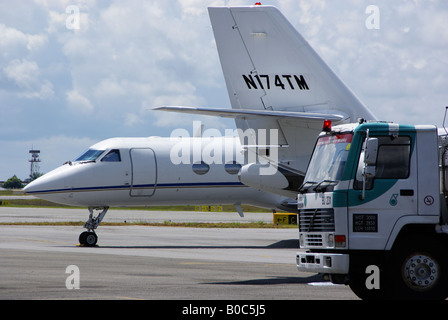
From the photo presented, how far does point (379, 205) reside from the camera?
12586mm

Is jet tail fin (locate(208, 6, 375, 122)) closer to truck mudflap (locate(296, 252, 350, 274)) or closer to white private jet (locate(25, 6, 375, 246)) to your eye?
white private jet (locate(25, 6, 375, 246))

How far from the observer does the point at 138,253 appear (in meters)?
23.5

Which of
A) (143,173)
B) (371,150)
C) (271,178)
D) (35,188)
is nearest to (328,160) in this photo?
(371,150)

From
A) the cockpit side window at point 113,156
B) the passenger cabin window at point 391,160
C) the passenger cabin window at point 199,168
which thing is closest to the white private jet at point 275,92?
the passenger cabin window at point 391,160

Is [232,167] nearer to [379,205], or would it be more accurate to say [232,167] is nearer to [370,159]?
[379,205]

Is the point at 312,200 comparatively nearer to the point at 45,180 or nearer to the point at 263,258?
the point at 263,258

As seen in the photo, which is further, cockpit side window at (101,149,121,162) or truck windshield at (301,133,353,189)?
cockpit side window at (101,149,121,162)

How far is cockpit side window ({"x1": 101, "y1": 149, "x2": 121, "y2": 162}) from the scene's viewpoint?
27.2 meters

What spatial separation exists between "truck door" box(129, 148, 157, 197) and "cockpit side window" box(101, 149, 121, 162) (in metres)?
0.48

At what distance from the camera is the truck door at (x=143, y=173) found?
27328mm

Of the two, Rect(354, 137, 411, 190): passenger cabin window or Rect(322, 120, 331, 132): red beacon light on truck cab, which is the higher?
Rect(322, 120, 331, 132): red beacon light on truck cab

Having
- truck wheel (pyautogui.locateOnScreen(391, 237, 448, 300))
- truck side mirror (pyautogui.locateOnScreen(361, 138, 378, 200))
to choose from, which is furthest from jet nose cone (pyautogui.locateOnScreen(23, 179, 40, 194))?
truck wheel (pyautogui.locateOnScreen(391, 237, 448, 300))

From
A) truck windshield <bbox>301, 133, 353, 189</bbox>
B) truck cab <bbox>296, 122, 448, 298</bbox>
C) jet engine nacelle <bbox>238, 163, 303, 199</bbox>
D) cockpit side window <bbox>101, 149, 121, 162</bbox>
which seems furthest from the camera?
cockpit side window <bbox>101, 149, 121, 162</bbox>
